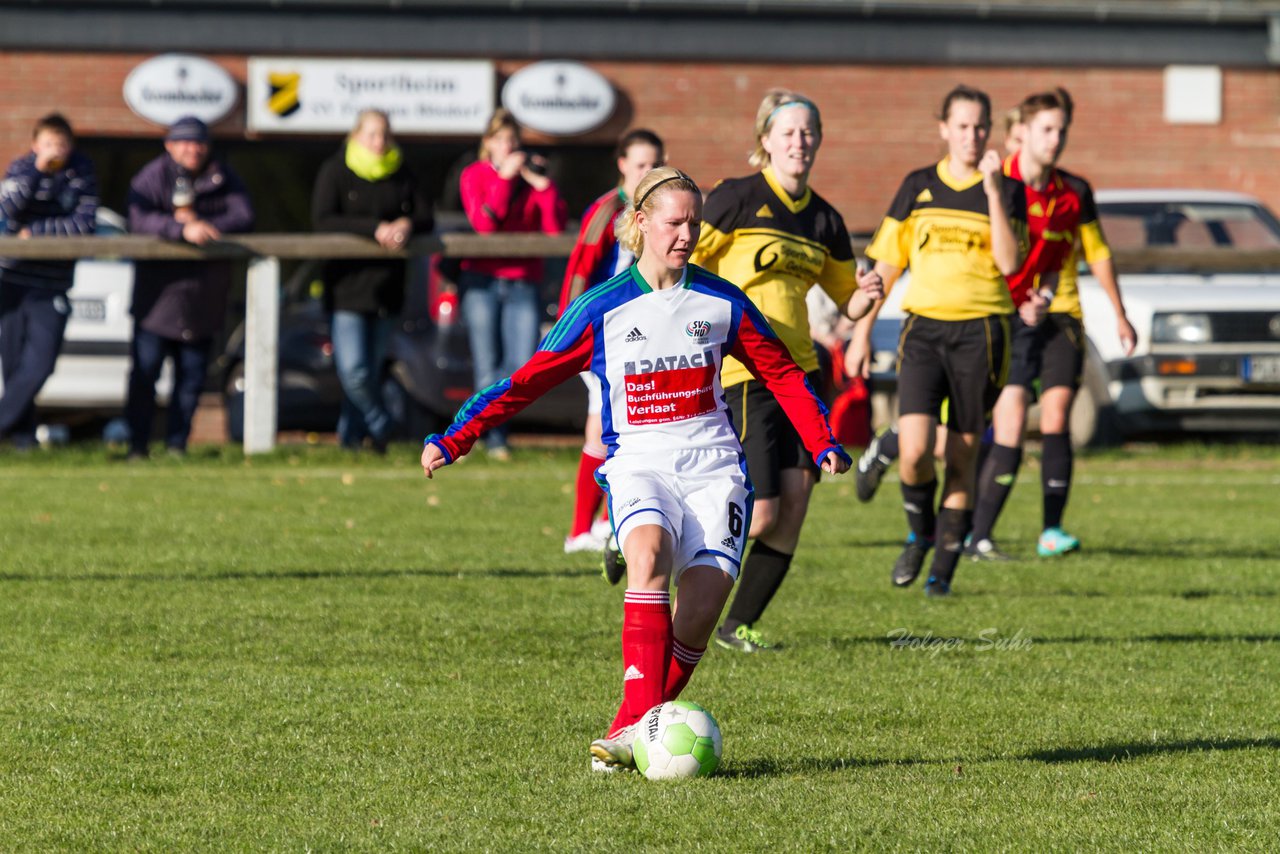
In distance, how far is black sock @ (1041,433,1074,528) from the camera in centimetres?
1018

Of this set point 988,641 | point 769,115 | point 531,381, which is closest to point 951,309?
point 769,115

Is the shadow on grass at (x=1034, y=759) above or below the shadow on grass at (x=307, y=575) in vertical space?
below

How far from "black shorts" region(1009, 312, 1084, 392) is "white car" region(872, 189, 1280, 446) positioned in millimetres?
5148

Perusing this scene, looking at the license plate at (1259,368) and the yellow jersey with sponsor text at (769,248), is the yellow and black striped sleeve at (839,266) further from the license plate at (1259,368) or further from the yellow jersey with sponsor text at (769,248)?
the license plate at (1259,368)

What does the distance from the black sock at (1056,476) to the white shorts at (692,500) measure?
504 centimetres

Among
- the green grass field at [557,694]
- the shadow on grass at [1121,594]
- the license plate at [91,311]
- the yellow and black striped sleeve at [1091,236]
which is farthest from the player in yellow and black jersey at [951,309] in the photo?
the license plate at [91,311]

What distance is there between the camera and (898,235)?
857 cm

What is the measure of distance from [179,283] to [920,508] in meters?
7.08

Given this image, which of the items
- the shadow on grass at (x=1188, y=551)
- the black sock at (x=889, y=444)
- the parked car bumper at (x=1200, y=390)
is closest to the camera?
the shadow on grass at (x=1188, y=551)

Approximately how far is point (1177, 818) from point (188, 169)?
1053 cm

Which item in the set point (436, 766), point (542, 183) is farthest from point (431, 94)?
point (436, 766)

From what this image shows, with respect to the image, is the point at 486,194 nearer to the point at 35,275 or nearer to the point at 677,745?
the point at 35,275

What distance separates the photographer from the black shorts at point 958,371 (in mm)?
8367

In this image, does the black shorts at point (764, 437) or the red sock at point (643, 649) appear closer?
the red sock at point (643, 649)
